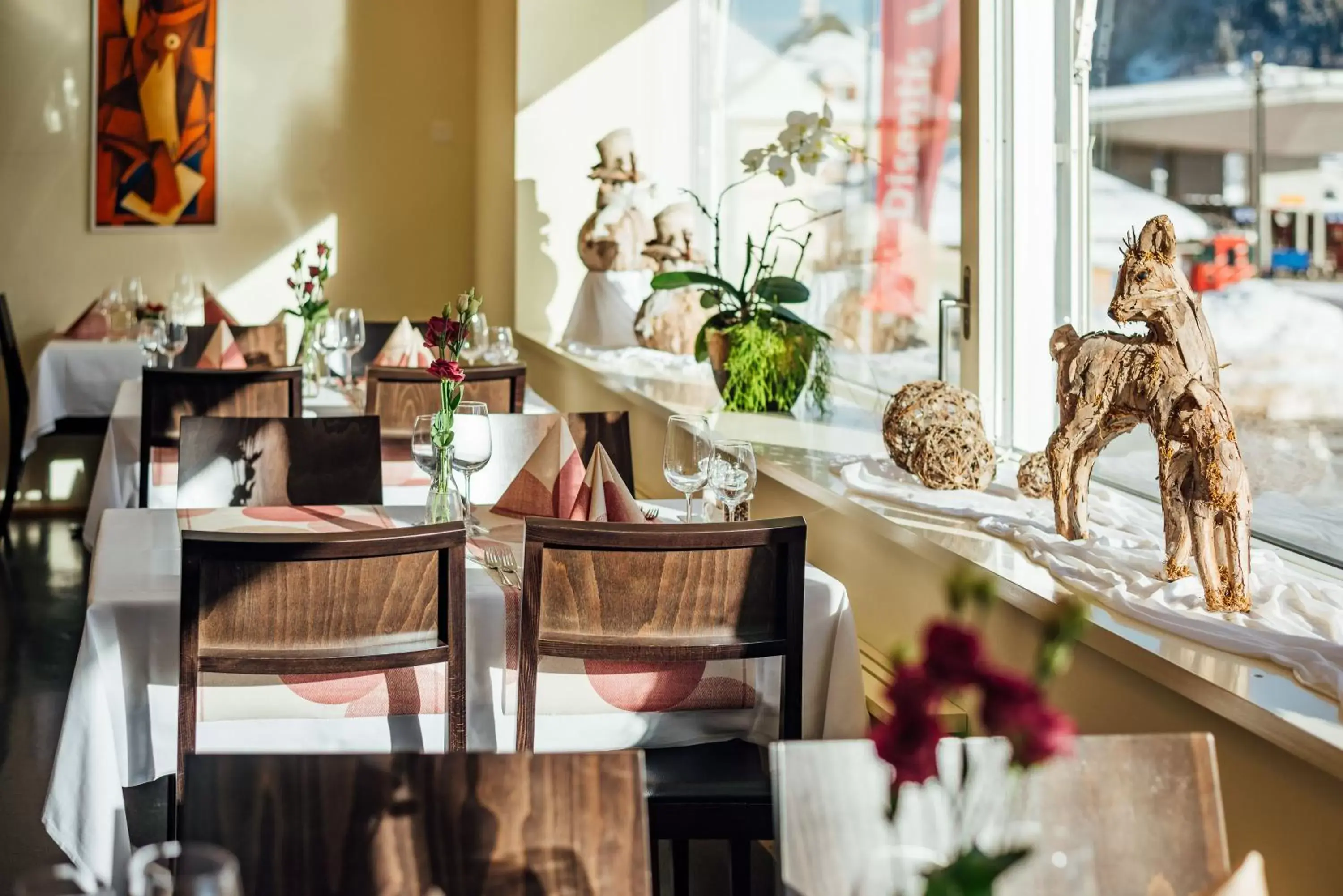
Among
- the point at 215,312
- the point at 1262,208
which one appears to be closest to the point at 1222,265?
the point at 1262,208

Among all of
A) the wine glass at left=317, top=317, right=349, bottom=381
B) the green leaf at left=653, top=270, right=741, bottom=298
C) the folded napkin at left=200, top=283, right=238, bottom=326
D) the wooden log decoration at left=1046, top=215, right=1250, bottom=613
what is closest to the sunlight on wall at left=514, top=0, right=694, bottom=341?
the folded napkin at left=200, top=283, right=238, bottom=326

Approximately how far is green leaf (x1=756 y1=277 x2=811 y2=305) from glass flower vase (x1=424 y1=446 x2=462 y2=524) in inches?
56.0

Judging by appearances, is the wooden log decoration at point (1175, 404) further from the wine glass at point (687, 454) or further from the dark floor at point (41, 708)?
the dark floor at point (41, 708)

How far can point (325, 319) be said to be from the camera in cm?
425

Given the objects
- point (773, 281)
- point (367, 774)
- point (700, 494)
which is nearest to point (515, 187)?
point (773, 281)

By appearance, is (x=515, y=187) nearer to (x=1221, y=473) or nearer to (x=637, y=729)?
(x=637, y=729)

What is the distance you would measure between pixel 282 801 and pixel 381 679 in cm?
81

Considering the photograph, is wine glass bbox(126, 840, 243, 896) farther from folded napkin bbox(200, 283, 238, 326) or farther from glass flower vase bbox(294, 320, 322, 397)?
folded napkin bbox(200, 283, 238, 326)

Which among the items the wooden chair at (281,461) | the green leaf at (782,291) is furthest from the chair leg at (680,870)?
the green leaf at (782,291)

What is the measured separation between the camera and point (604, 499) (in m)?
2.17

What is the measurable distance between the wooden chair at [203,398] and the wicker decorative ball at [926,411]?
176cm

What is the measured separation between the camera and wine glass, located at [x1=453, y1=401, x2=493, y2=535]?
225 centimetres

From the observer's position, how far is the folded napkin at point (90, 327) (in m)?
6.26

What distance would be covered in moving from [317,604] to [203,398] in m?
2.01
